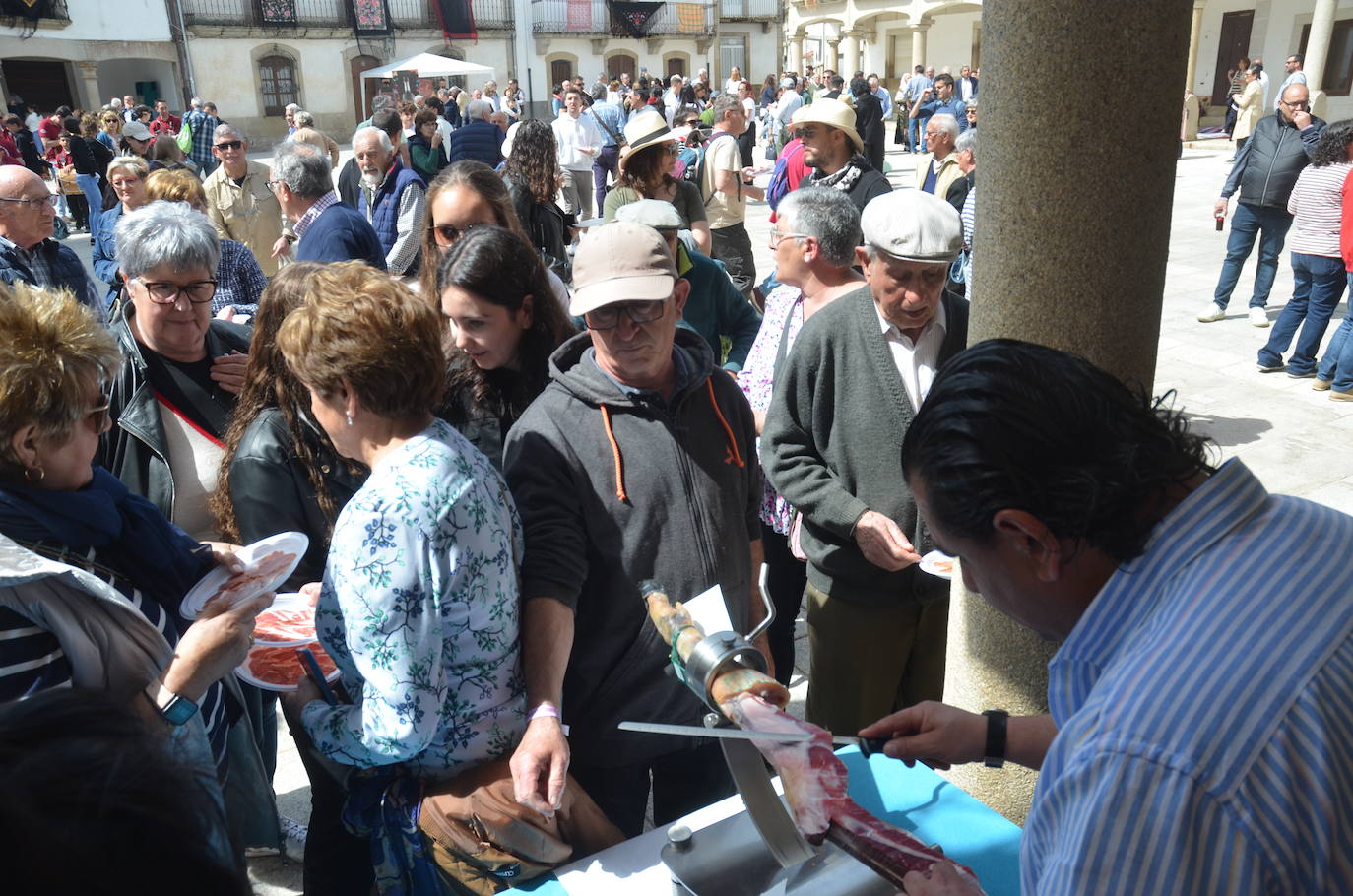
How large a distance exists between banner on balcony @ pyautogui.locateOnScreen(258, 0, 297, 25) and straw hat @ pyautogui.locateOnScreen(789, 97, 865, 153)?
30534 millimetres

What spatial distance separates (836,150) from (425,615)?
4.28m

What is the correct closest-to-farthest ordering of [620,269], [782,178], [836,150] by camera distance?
[620,269]
[836,150]
[782,178]

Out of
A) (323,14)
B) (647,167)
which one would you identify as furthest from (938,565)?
(323,14)

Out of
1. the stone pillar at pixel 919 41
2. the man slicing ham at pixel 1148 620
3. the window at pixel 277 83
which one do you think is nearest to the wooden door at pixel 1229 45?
the stone pillar at pixel 919 41

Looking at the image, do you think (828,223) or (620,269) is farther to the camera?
(828,223)

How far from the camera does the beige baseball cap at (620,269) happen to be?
6.45 ft

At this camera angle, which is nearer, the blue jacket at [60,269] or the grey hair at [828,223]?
the grey hair at [828,223]

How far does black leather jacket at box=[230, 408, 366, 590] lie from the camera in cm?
207

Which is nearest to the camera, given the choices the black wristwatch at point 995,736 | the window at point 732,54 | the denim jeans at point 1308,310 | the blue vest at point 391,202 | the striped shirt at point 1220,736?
the striped shirt at point 1220,736

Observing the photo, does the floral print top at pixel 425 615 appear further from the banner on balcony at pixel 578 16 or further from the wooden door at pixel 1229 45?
the banner on balcony at pixel 578 16

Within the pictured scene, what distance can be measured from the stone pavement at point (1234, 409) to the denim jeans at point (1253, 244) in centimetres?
30

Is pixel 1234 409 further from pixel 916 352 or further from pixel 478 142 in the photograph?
pixel 478 142

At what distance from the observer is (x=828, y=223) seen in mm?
3039

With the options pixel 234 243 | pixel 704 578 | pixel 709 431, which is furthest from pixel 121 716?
pixel 234 243
